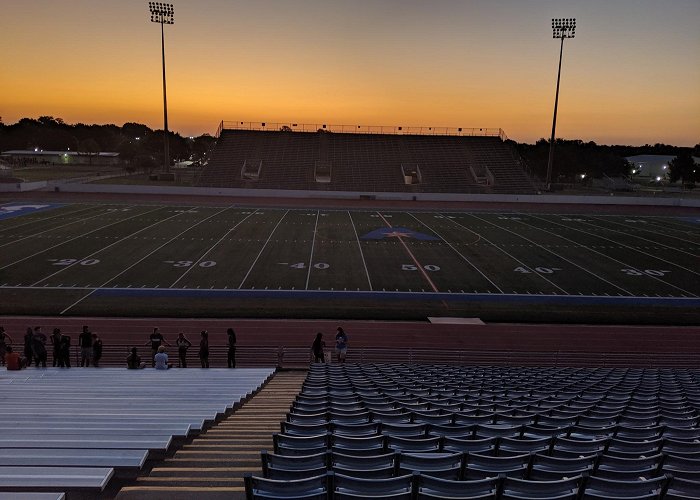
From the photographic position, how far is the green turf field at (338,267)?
64.7 feet

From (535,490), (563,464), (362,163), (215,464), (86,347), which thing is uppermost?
(362,163)

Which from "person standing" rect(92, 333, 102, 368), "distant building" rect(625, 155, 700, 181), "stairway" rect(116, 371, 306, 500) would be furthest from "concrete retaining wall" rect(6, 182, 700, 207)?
"distant building" rect(625, 155, 700, 181)

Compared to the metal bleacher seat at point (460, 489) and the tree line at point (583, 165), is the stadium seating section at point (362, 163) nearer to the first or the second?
the tree line at point (583, 165)

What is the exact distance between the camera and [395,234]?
1364 inches

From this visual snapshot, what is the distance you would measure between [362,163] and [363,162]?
39cm

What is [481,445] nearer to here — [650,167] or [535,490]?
[535,490]

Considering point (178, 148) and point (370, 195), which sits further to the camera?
point (178, 148)

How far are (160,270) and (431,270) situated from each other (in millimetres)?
12637

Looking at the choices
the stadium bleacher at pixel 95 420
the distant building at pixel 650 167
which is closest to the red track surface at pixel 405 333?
the stadium bleacher at pixel 95 420

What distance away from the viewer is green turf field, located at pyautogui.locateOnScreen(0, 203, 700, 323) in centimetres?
1973

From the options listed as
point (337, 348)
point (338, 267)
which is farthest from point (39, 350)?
point (338, 267)

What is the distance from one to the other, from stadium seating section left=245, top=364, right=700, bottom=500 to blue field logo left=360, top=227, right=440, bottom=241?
82.1 ft

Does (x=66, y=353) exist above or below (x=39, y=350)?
below

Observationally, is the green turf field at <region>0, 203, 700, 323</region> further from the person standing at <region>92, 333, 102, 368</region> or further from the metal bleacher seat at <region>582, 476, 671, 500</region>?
the metal bleacher seat at <region>582, 476, 671, 500</region>
